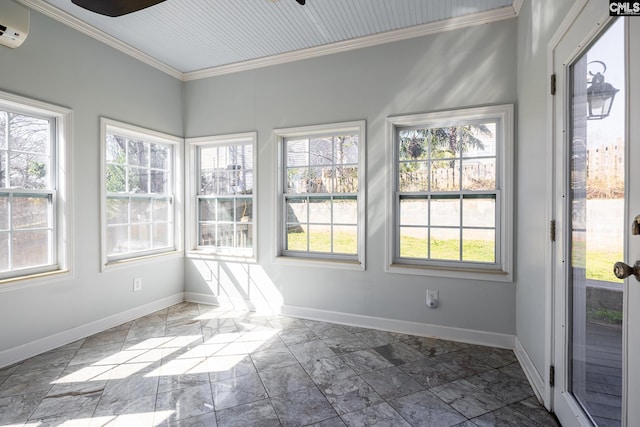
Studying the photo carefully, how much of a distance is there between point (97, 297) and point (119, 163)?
55.9 inches

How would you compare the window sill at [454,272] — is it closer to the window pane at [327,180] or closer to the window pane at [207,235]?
the window pane at [327,180]

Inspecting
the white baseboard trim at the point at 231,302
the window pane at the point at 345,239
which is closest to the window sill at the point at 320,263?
the window pane at the point at 345,239

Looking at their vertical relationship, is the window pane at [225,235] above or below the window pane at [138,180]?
below

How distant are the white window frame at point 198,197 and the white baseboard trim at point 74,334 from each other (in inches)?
29.7

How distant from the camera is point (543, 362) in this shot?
6.99 feet

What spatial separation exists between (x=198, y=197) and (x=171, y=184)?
0.37m

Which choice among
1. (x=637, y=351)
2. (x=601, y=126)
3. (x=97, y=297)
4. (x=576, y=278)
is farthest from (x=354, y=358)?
(x=97, y=297)

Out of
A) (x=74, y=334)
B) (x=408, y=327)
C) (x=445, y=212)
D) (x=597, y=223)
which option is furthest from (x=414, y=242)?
(x=74, y=334)

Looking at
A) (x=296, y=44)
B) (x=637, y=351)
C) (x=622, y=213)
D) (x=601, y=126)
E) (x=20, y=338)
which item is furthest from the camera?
(x=296, y=44)

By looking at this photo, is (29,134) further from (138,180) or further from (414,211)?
(414,211)

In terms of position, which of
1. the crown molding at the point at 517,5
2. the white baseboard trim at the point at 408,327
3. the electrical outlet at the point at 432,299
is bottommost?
the white baseboard trim at the point at 408,327

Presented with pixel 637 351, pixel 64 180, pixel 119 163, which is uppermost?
pixel 119 163

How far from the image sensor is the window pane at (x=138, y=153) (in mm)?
3727

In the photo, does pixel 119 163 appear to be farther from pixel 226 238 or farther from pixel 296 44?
pixel 296 44
